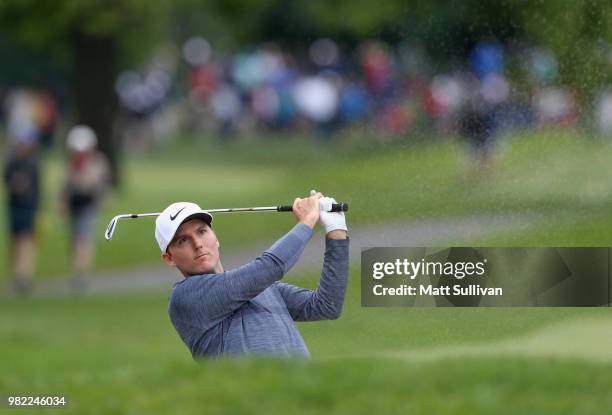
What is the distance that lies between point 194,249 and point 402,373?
2.27m

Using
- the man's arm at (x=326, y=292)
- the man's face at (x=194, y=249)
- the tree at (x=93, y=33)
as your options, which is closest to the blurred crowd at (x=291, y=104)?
the tree at (x=93, y=33)

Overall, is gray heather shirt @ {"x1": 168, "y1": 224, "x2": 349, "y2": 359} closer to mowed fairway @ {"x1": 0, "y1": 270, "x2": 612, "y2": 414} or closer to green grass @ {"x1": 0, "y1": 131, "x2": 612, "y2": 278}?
mowed fairway @ {"x1": 0, "y1": 270, "x2": 612, "y2": 414}

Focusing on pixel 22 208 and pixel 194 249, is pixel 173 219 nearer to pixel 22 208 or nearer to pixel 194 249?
pixel 194 249

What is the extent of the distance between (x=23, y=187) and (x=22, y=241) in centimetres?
58

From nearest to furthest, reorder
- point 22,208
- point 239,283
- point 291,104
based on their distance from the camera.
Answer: point 239,283, point 22,208, point 291,104

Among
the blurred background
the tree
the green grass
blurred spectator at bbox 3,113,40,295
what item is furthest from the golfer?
the tree

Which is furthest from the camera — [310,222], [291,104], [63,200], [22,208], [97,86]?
[97,86]

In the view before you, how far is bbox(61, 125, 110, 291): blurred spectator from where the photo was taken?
16.1m

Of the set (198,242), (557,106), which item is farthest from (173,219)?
(557,106)

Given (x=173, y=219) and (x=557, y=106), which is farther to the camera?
(x=557, y=106)

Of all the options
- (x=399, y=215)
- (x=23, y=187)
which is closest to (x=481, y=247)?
(x=399, y=215)

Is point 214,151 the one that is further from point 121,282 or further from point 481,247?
point 481,247

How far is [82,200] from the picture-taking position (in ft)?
53.6

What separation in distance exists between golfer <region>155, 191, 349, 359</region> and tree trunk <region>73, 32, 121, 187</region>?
1440 centimetres
